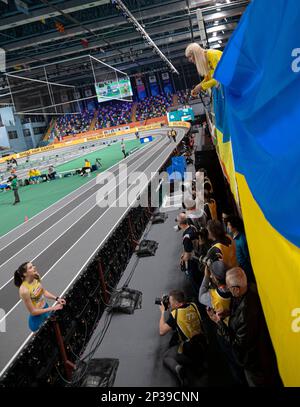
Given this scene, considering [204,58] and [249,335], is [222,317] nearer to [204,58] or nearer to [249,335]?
[249,335]

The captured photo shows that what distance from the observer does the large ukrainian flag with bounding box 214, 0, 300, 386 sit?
3.67 feet

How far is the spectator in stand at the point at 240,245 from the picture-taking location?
191 inches

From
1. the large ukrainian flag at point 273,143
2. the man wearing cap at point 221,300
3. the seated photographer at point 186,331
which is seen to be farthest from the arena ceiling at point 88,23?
the large ukrainian flag at point 273,143

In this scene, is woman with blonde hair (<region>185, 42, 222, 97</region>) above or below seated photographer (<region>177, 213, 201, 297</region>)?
above

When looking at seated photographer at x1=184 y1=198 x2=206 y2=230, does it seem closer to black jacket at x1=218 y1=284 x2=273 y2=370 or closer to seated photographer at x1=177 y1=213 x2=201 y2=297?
seated photographer at x1=177 y1=213 x2=201 y2=297

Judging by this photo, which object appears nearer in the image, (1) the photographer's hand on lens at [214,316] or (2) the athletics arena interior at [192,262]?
(2) the athletics arena interior at [192,262]

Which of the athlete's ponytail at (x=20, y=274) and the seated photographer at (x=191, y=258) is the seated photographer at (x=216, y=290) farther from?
the athlete's ponytail at (x=20, y=274)

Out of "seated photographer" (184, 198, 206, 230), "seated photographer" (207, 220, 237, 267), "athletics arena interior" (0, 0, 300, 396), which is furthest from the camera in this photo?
"seated photographer" (184, 198, 206, 230)

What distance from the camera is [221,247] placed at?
4.61 meters

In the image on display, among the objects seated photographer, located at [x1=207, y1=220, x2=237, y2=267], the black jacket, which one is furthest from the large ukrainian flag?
seated photographer, located at [x1=207, y1=220, x2=237, y2=267]

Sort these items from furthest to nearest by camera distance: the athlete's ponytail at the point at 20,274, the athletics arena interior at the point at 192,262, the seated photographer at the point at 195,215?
1. the seated photographer at the point at 195,215
2. the athlete's ponytail at the point at 20,274
3. the athletics arena interior at the point at 192,262

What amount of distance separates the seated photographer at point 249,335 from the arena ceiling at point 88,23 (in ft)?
47.3

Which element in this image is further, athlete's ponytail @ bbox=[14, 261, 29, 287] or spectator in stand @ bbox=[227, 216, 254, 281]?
athlete's ponytail @ bbox=[14, 261, 29, 287]

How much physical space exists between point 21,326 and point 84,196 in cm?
1173
